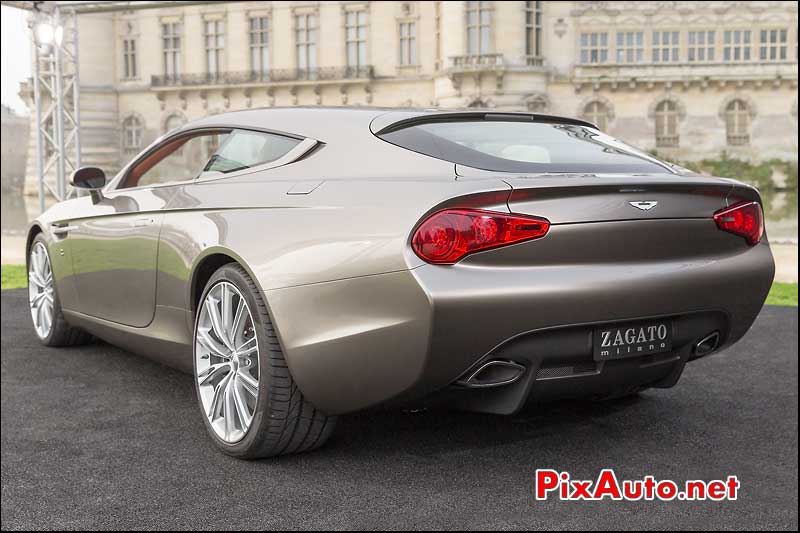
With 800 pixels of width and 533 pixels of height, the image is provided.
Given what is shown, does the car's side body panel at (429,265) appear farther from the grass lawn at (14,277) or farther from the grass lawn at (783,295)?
the grass lawn at (14,277)

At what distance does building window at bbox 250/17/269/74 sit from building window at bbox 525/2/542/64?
1459cm

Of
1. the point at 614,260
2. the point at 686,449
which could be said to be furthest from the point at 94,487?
the point at 686,449

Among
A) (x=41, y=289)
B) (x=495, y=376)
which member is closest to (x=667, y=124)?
(x=41, y=289)

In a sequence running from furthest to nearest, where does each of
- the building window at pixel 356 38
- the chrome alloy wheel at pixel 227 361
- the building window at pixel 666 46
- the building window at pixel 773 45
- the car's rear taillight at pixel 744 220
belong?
the building window at pixel 356 38
the building window at pixel 666 46
the building window at pixel 773 45
the chrome alloy wheel at pixel 227 361
the car's rear taillight at pixel 744 220

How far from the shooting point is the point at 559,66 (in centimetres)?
4712

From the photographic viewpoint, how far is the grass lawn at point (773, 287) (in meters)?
9.56

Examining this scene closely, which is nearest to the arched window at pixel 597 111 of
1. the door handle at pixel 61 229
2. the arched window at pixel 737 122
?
the arched window at pixel 737 122

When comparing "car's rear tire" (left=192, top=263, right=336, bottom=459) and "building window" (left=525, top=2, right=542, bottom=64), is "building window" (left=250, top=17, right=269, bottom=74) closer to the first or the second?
"building window" (left=525, top=2, right=542, bottom=64)

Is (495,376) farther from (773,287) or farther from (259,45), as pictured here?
(259,45)

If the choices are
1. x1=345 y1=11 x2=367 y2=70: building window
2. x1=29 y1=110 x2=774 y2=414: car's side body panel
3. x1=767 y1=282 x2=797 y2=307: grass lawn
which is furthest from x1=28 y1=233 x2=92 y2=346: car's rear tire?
x1=345 y1=11 x2=367 y2=70: building window

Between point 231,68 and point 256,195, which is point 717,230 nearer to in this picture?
point 256,195

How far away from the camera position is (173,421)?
3.92 metres

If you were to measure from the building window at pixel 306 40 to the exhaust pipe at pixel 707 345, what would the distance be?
Result: 4904 centimetres

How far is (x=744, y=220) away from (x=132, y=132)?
5311 centimetres
